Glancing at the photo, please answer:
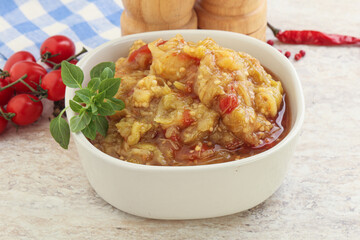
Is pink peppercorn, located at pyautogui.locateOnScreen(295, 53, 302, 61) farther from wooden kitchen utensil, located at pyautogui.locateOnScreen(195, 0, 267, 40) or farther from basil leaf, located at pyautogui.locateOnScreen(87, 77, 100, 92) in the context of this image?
basil leaf, located at pyautogui.locateOnScreen(87, 77, 100, 92)

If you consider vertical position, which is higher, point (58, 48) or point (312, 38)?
point (58, 48)

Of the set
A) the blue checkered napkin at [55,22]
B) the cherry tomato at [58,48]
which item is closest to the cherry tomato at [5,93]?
the cherry tomato at [58,48]

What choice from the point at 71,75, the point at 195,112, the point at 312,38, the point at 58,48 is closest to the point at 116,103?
the point at 71,75

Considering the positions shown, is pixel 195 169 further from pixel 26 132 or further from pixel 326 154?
pixel 26 132

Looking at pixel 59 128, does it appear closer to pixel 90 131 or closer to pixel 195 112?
pixel 90 131

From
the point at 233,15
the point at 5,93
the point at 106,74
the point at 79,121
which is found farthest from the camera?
the point at 233,15

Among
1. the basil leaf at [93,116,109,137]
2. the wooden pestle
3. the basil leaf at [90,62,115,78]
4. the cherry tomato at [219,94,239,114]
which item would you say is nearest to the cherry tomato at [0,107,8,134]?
the basil leaf at [90,62,115,78]

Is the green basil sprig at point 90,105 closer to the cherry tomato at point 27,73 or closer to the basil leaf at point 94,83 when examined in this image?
the basil leaf at point 94,83
